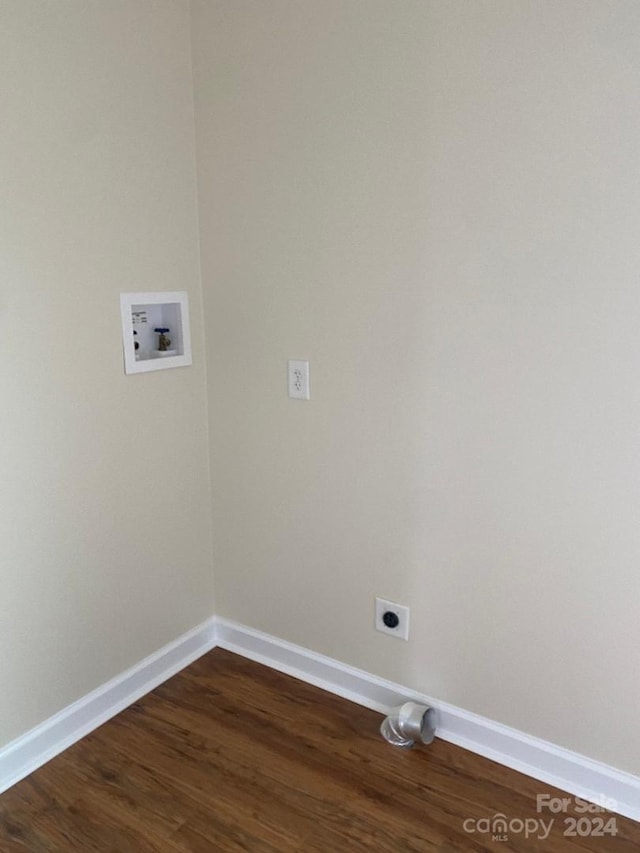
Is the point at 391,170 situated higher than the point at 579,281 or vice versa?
the point at 391,170

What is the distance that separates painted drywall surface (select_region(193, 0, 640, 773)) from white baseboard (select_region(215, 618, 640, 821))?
0.16ft

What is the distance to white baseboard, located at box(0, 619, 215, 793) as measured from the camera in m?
1.75

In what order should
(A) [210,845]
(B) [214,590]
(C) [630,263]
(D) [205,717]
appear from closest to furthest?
(C) [630,263] → (A) [210,845] → (D) [205,717] → (B) [214,590]

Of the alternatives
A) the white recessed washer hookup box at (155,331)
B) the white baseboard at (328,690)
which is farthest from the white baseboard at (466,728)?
the white recessed washer hookup box at (155,331)

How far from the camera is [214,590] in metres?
2.40

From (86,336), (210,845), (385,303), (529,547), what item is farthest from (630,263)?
(210,845)

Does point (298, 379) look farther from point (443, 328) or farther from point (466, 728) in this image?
point (466, 728)

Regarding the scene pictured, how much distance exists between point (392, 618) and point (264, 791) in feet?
1.98

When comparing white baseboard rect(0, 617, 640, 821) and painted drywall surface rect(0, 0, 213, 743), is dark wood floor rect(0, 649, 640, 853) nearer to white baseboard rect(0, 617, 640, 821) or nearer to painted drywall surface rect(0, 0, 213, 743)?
white baseboard rect(0, 617, 640, 821)

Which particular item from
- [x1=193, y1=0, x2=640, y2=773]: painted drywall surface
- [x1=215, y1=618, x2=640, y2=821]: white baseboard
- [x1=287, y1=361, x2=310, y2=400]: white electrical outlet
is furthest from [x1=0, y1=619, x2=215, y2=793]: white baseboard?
[x1=287, y1=361, x2=310, y2=400]: white electrical outlet

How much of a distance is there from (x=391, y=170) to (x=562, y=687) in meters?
1.47

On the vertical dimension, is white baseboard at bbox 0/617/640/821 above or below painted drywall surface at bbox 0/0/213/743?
below

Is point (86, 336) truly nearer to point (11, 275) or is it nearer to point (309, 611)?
point (11, 275)

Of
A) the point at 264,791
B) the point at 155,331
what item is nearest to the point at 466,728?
the point at 264,791
